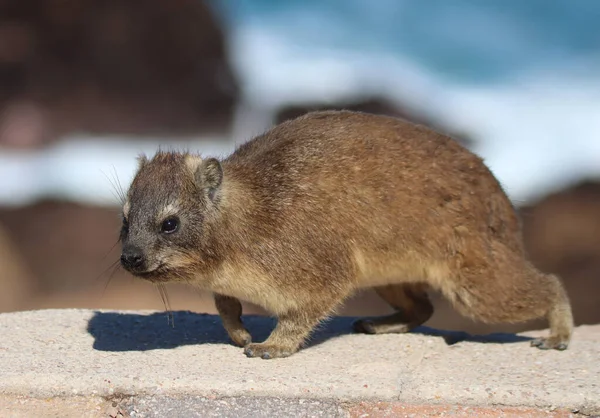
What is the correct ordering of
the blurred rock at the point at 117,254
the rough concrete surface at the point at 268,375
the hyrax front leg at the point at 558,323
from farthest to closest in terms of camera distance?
1. the blurred rock at the point at 117,254
2. the hyrax front leg at the point at 558,323
3. the rough concrete surface at the point at 268,375

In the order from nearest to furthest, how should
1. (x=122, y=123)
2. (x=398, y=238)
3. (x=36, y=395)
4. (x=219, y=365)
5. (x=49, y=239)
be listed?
(x=36, y=395), (x=219, y=365), (x=398, y=238), (x=49, y=239), (x=122, y=123)

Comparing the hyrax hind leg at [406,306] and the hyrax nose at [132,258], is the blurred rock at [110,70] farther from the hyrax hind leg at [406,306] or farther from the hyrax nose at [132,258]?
the hyrax nose at [132,258]

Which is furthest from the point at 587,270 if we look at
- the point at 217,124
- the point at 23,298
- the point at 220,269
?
the point at 220,269

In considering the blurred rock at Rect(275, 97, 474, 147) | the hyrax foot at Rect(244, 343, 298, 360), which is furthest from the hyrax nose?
the blurred rock at Rect(275, 97, 474, 147)

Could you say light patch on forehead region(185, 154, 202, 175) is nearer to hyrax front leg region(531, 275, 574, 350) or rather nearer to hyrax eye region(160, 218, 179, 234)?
hyrax eye region(160, 218, 179, 234)

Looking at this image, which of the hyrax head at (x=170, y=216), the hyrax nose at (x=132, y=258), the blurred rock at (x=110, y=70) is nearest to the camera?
the hyrax nose at (x=132, y=258)

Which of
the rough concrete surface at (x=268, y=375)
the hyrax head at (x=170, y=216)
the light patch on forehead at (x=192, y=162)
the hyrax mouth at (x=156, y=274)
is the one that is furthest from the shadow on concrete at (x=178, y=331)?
the light patch on forehead at (x=192, y=162)

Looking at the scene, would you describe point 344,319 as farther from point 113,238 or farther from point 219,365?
point 113,238
